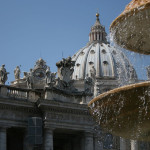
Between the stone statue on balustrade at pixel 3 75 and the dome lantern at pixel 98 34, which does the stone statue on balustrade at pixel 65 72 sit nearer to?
the stone statue on balustrade at pixel 3 75

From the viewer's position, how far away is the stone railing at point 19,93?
23833 millimetres

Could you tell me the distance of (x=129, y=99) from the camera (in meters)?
11.8

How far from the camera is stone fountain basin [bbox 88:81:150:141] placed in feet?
38.1

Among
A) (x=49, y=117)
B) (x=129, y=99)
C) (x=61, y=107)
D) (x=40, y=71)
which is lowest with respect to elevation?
(x=129, y=99)

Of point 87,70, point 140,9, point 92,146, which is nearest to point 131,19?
point 140,9

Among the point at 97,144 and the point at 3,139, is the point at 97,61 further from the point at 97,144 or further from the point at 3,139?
the point at 3,139

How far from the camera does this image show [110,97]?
12102mm

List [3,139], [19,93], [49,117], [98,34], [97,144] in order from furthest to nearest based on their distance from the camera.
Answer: [98,34] → [97,144] → [19,93] → [49,117] → [3,139]

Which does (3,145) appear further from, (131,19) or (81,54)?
(81,54)

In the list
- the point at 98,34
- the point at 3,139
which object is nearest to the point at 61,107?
the point at 3,139

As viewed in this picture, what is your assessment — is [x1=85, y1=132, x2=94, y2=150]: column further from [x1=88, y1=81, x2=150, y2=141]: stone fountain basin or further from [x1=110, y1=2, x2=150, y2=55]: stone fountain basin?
[x1=88, y1=81, x2=150, y2=141]: stone fountain basin

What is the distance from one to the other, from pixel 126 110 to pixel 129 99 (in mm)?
550

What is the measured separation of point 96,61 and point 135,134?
9822 cm

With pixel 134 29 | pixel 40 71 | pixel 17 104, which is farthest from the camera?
pixel 40 71
